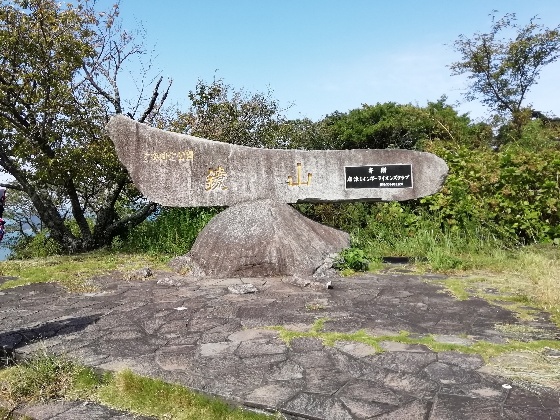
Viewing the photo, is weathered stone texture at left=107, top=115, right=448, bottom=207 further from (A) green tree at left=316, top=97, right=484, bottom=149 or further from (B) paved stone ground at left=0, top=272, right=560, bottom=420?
(A) green tree at left=316, top=97, right=484, bottom=149

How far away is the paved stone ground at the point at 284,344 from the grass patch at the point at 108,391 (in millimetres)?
83

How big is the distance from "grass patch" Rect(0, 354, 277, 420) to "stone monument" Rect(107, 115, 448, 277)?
12.5 feet

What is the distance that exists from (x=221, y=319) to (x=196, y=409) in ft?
5.51

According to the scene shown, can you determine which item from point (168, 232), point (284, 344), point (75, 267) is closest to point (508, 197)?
point (284, 344)

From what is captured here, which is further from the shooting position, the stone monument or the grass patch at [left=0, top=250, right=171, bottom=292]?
the stone monument

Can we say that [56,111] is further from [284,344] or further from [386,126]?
[386,126]

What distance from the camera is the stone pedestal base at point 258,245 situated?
264 inches

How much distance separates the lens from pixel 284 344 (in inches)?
149

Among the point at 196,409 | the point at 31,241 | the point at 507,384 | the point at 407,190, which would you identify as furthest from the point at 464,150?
the point at 31,241

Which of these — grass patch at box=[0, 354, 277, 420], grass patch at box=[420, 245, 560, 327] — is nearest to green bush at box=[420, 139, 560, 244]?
grass patch at box=[420, 245, 560, 327]

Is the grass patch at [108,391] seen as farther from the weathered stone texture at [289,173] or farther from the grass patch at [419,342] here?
the weathered stone texture at [289,173]

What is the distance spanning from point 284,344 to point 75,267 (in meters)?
5.18

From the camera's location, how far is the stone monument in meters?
7.34

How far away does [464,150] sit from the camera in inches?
361
